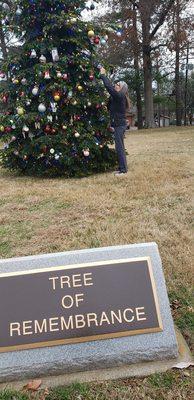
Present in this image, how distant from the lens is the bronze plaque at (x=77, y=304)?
259cm

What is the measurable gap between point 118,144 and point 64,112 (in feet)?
3.71

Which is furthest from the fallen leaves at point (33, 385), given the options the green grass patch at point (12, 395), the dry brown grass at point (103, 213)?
the dry brown grass at point (103, 213)

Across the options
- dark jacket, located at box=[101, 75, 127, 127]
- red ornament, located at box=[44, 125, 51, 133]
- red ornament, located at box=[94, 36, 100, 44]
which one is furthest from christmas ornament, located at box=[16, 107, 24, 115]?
red ornament, located at box=[94, 36, 100, 44]

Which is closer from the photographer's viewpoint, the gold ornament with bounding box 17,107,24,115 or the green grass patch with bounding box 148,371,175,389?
the green grass patch with bounding box 148,371,175,389

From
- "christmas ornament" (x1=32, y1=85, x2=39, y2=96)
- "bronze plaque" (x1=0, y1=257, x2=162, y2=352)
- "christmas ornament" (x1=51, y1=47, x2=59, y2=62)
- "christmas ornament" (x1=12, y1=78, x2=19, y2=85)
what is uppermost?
"christmas ornament" (x1=51, y1=47, x2=59, y2=62)

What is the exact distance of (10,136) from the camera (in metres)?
7.86

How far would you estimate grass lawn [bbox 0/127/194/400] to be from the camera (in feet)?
8.21

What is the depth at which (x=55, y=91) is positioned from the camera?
752cm

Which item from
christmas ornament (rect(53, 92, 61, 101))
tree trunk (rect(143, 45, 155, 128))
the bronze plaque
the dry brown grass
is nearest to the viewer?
the bronze plaque

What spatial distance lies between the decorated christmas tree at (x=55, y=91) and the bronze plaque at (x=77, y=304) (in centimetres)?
516

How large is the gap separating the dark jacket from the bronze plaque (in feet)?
17.0

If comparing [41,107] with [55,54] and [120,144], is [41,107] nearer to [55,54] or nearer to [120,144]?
[55,54]

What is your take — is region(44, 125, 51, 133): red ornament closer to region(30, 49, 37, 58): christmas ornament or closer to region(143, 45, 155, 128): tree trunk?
region(30, 49, 37, 58): christmas ornament

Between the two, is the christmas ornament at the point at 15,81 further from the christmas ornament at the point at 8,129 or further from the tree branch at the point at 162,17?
the tree branch at the point at 162,17
